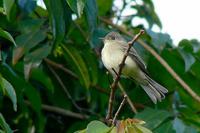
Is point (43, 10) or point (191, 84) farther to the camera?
Answer: point (43, 10)

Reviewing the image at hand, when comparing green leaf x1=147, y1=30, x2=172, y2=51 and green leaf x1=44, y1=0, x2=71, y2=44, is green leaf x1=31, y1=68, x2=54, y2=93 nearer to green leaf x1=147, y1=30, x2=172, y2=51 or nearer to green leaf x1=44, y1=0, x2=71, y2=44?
green leaf x1=147, y1=30, x2=172, y2=51

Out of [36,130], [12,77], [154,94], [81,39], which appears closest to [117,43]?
[154,94]

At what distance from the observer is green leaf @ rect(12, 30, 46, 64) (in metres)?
3.19

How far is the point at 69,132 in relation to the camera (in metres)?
3.60

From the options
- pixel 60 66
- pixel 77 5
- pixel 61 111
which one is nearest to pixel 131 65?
pixel 77 5

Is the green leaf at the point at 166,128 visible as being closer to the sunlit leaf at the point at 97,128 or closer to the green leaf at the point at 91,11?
the green leaf at the point at 91,11

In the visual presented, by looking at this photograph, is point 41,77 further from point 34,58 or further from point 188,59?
point 188,59

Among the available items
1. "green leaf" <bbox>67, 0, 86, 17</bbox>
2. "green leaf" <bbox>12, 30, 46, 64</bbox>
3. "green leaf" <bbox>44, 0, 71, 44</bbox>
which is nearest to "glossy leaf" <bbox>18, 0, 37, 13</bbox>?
"green leaf" <bbox>12, 30, 46, 64</bbox>

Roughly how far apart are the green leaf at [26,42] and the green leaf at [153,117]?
A: 2.28 feet

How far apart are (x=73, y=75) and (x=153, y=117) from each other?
1004 millimetres

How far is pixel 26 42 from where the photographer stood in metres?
3.21

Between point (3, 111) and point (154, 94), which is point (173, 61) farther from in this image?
point (3, 111)

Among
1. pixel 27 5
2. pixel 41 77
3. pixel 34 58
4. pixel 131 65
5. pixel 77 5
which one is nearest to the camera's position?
pixel 77 5

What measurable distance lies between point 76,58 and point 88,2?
1.12 m
